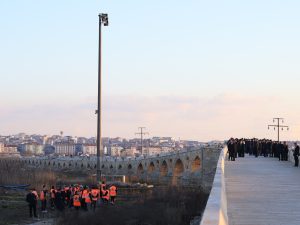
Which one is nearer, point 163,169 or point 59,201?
point 59,201

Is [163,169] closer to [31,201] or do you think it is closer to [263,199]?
[31,201]

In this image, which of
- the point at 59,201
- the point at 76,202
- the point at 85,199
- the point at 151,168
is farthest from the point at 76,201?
the point at 151,168

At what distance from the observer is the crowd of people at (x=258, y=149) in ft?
101

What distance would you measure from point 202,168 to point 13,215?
29.5m

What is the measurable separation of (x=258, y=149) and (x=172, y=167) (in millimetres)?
31220

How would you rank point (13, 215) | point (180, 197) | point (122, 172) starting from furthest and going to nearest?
point (122, 172) → point (180, 197) → point (13, 215)

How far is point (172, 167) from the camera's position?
230 ft

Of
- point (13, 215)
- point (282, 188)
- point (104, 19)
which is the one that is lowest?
point (13, 215)

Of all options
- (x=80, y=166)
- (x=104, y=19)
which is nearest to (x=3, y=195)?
(x=104, y=19)

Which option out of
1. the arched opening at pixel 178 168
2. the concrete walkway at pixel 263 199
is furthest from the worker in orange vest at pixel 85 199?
the arched opening at pixel 178 168

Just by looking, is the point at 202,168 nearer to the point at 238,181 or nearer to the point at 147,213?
the point at 147,213

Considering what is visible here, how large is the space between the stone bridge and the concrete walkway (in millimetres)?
26133

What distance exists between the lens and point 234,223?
367 inches

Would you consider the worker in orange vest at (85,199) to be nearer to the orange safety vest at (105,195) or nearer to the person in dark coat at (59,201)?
the orange safety vest at (105,195)
